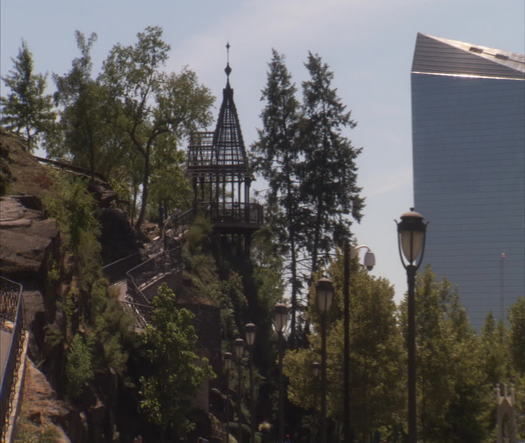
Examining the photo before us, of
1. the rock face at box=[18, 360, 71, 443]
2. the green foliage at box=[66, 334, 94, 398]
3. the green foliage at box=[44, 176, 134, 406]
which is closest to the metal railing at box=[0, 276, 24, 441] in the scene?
the rock face at box=[18, 360, 71, 443]

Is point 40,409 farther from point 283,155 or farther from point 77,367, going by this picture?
point 283,155

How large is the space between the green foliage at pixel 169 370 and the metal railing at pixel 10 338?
13.5m

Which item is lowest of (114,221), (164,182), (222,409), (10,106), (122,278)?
(222,409)

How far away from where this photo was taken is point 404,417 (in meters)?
39.2

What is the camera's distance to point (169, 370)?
36188 millimetres

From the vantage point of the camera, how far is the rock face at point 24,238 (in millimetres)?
25422

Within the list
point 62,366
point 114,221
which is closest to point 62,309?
point 62,366

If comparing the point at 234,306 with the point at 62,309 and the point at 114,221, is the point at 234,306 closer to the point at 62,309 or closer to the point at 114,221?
the point at 114,221

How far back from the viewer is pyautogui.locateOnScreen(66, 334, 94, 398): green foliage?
27.8m

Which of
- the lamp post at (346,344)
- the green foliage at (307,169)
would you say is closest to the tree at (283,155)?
the green foliage at (307,169)

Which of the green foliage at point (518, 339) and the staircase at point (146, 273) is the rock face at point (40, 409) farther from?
the green foliage at point (518, 339)

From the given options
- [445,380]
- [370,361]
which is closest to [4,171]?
[370,361]

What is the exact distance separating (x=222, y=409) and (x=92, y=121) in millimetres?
17921

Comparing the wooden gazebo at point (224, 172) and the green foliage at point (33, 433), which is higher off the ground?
the wooden gazebo at point (224, 172)
